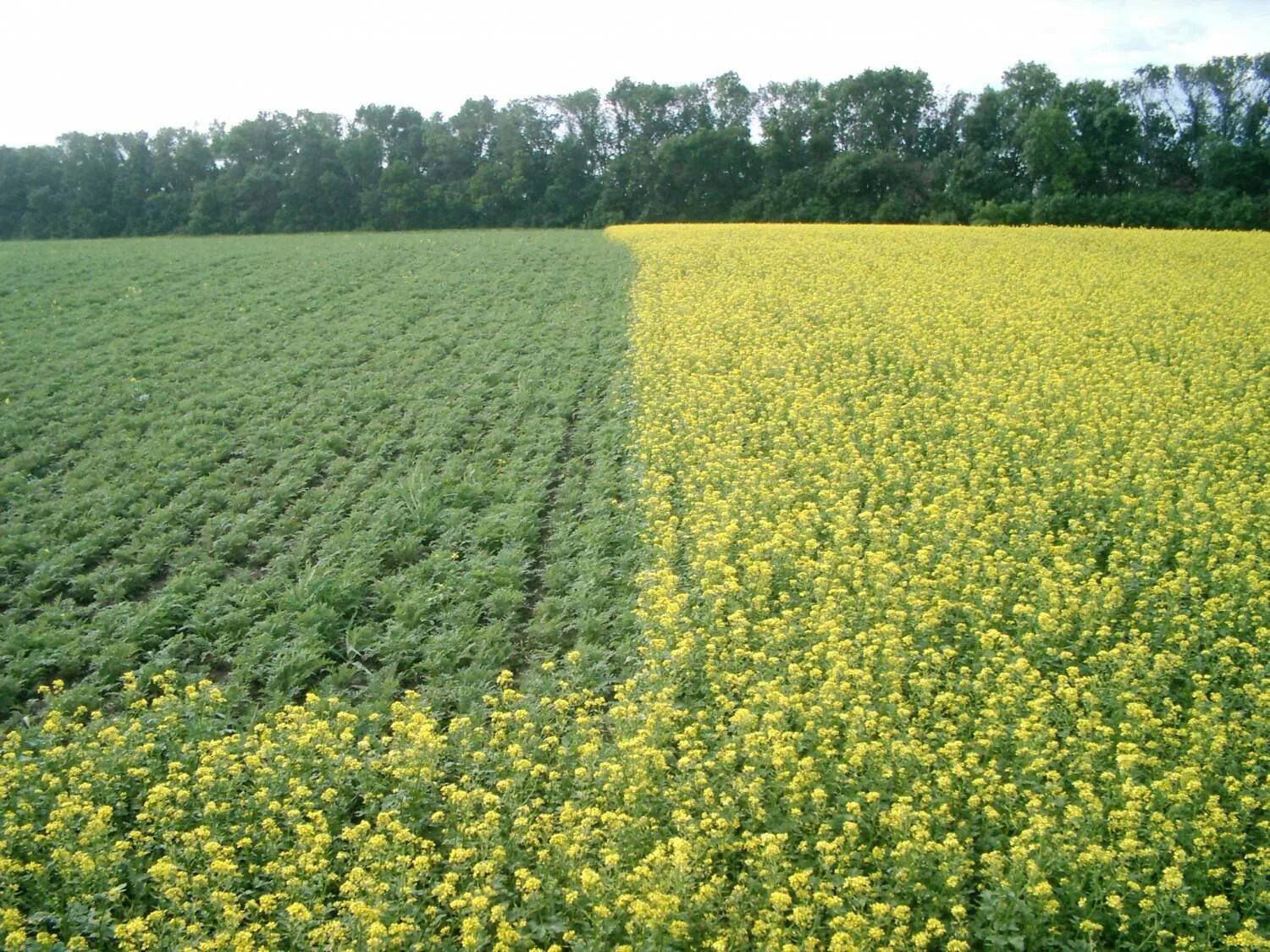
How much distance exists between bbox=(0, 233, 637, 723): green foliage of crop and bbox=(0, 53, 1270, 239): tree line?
112ft

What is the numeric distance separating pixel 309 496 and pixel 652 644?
5261mm

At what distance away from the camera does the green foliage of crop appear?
717cm

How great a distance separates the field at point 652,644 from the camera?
4.45 meters

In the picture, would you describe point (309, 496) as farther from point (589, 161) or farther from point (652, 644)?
point (589, 161)

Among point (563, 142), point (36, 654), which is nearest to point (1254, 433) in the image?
point (36, 654)

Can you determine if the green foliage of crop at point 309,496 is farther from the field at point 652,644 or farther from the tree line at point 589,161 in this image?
the tree line at point 589,161

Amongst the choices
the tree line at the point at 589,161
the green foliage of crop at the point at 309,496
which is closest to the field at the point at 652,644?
the green foliage of crop at the point at 309,496

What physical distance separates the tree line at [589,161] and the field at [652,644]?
36.0 meters

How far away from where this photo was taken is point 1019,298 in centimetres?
1781

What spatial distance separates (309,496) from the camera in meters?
10.1

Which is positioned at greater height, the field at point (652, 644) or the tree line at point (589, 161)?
the tree line at point (589, 161)

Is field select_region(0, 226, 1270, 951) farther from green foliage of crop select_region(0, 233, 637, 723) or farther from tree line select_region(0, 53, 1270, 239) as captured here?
tree line select_region(0, 53, 1270, 239)

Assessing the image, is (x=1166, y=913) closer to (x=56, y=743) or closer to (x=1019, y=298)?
(x=56, y=743)

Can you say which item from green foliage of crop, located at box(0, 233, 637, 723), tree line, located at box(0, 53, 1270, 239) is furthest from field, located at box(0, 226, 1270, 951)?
tree line, located at box(0, 53, 1270, 239)
